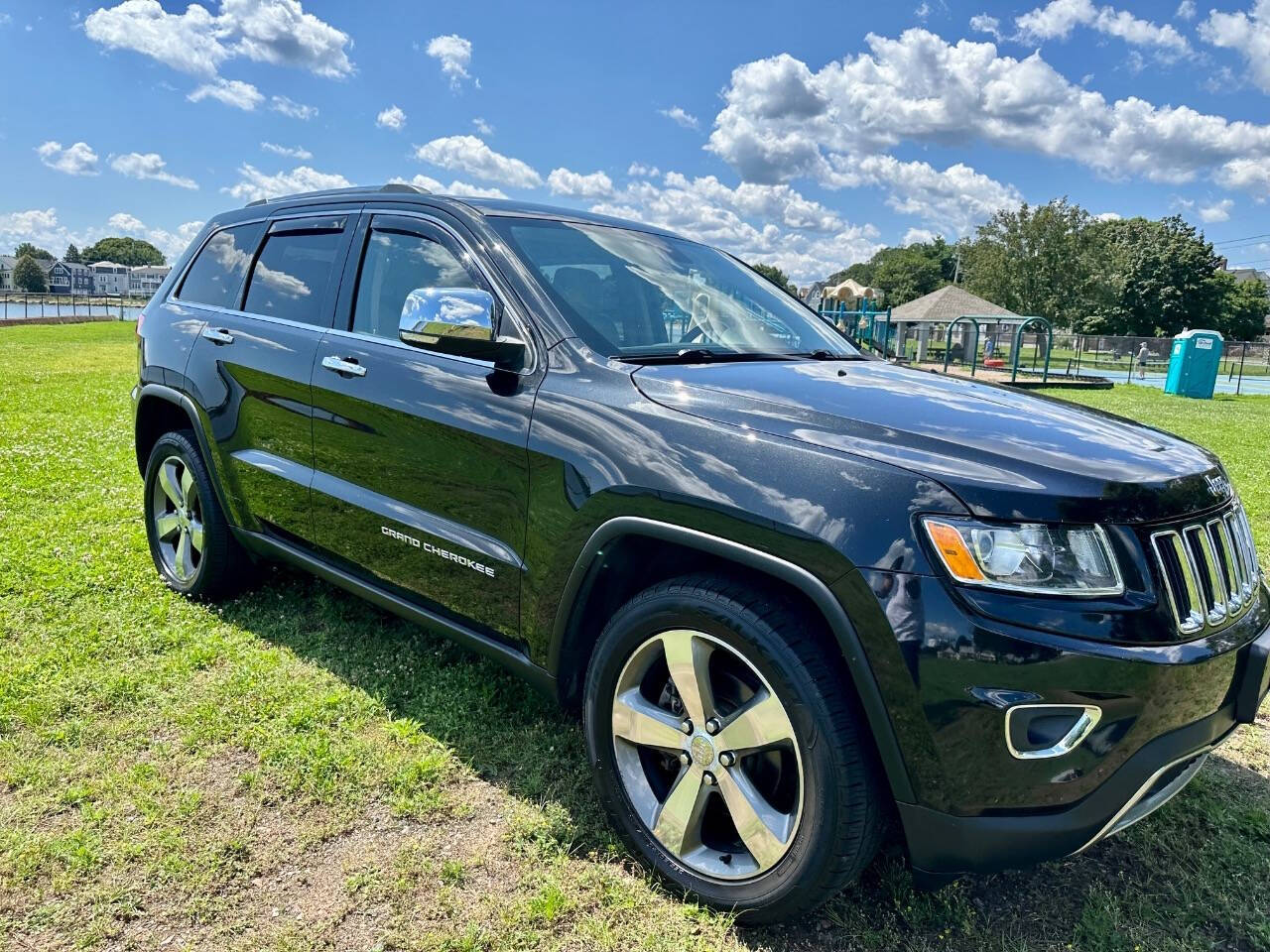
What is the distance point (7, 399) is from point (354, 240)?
10.9 meters

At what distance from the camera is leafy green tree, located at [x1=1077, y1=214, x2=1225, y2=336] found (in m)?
61.8

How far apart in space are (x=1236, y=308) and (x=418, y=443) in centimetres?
7861

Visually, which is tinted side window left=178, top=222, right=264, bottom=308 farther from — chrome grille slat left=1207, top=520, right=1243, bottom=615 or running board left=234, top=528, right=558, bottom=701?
chrome grille slat left=1207, top=520, right=1243, bottom=615

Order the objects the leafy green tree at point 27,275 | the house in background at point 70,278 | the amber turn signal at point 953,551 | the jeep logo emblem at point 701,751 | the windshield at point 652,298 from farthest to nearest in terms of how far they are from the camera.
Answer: the house in background at point 70,278, the leafy green tree at point 27,275, the windshield at point 652,298, the jeep logo emblem at point 701,751, the amber turn signal at point 953,551

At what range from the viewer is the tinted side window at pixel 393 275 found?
121 inches

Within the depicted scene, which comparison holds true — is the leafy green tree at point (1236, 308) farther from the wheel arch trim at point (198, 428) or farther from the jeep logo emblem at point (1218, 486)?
the wheel arch trim at point (198, 428)

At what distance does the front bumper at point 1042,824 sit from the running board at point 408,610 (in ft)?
3.72

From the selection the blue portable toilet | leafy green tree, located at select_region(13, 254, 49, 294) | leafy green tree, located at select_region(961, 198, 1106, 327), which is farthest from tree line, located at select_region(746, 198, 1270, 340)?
leafy green tree, located at select_region(13, 254, 49, 294)

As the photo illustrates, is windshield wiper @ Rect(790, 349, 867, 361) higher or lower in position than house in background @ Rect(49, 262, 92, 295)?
lower

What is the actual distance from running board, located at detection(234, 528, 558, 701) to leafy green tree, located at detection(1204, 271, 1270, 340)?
72923 millimetres

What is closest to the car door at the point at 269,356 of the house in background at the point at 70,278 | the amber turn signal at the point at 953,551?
the amber turn signal at the point at 953,551

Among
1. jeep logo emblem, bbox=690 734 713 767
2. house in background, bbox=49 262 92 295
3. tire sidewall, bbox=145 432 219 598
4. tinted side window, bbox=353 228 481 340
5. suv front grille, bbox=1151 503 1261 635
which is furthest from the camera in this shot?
house in background, bbox=49 262 92 295

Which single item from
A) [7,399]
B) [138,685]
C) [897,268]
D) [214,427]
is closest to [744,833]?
[138,685]

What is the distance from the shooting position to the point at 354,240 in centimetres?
338
